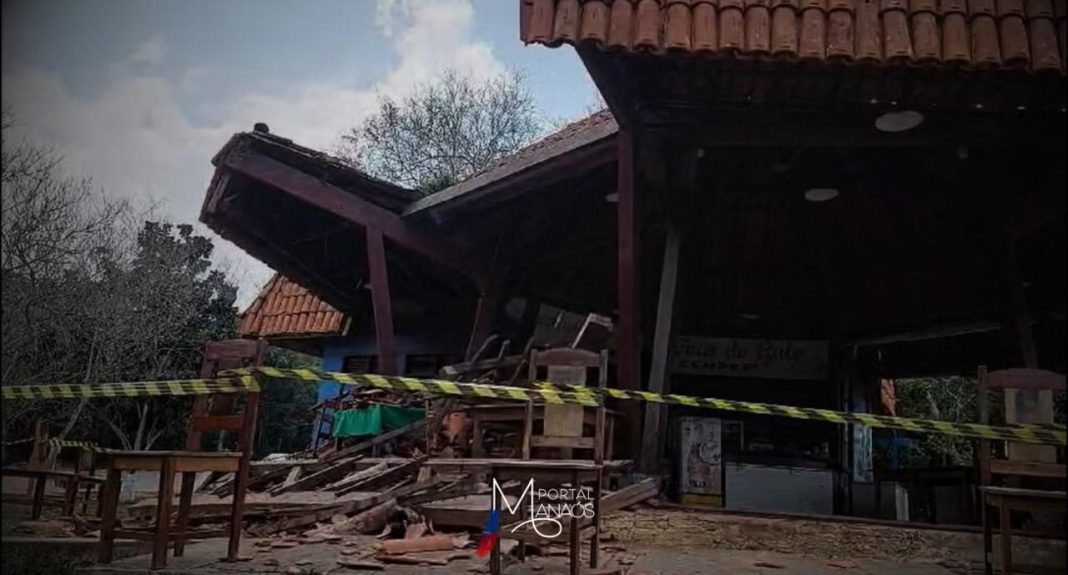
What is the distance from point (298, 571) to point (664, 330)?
4098mm

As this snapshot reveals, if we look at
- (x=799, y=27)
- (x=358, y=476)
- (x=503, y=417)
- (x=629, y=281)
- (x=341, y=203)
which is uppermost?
(x=799, y=27)

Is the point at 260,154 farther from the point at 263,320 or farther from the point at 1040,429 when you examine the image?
the point at 1040,429

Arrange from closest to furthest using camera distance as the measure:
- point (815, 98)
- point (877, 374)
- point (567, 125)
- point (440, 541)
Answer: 1. point (440, 541)
2. point (815, 98)
3. point (567, 125)
4. point (877, 374)

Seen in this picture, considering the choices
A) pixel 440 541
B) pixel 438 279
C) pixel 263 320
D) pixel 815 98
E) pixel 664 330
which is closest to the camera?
pixel 440 541

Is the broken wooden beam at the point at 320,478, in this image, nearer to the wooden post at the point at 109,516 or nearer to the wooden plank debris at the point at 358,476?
the wooden plank debris at the point at 358,476

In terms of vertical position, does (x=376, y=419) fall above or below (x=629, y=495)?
above

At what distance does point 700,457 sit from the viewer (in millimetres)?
7301

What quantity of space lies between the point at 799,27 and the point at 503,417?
3.28m

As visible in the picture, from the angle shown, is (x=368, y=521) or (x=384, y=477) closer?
(x=368, y=521)

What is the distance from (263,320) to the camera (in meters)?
11.3

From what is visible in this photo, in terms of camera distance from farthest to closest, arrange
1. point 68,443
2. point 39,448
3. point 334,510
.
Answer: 1. point 68,443
2. point 39,448
3. point 334,510

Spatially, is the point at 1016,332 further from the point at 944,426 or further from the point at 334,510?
the point at 334,510

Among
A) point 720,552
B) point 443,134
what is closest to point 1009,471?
point 720,552

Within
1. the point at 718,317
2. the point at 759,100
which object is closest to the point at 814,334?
the point at 718,317
